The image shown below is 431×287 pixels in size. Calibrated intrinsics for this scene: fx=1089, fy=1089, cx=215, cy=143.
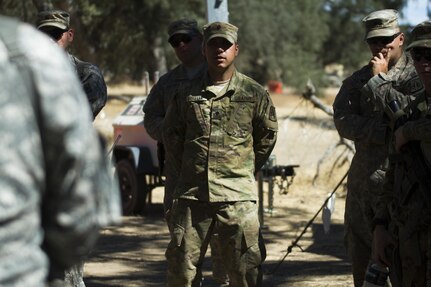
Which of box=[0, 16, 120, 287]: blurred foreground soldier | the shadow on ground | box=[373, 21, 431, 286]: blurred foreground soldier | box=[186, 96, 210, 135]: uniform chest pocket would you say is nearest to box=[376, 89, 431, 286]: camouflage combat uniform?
box=[373, 21, 431, 286]: blurred foreground soldier

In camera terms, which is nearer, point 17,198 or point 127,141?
point 17,198

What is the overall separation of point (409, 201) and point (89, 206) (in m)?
2.87

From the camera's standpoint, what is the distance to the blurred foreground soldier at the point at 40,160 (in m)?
2.32

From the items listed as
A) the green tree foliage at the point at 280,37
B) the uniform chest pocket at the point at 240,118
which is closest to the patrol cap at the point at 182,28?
the uniform chest pocket at the point at 240,118

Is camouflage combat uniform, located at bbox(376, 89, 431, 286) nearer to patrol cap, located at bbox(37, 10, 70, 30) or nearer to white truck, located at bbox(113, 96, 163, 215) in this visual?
patrol cap, located at bbox(37, 10, 70, 30)

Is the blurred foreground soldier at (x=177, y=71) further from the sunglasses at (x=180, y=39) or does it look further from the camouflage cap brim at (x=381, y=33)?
the camouflage cap brim at (x=381, y=33)

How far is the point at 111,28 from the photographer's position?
29969 mm

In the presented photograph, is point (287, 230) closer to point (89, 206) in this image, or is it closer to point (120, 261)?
point (120, 261)

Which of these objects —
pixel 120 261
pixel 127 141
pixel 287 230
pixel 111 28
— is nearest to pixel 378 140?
pixel 120 261

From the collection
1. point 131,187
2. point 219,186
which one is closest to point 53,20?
point 219,186

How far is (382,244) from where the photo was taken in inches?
205

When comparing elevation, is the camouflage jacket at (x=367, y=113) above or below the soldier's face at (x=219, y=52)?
below

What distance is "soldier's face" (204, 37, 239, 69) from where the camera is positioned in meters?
6.55

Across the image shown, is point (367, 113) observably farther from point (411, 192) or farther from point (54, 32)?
point (54, 32)
